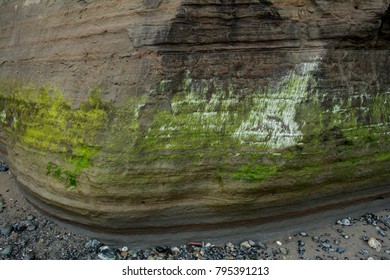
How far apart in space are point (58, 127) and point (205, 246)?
6.66 feet

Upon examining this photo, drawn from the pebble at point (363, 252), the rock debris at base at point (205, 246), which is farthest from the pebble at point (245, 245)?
the pebble at point (363, 252)

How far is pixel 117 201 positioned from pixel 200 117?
3.87 feet

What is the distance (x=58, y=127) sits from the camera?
363cm

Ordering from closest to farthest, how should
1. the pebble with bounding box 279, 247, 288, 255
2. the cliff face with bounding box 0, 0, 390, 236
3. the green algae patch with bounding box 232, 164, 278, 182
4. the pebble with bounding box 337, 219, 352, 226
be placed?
the cliff face with bounding box 0, 0, 390, 236 < the green algae patch with bounding box 232, 164, 278, 182 < the pebble with bounding box 279, 247, 288, 255 < the pebble with bounding box 337, 219, 352, 226

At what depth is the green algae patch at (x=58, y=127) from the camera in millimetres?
3363

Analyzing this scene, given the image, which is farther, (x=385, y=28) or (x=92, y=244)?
(x=385, y=28)

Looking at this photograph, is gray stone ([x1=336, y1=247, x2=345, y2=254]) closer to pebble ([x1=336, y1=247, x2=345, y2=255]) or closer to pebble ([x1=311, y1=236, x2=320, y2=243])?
pebble ([x1=336, y1=247, x2=345, y2=255])

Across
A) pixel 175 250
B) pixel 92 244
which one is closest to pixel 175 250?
pixel 175 250

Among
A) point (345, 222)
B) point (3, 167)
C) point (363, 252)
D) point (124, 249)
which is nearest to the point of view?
point (124, 249)

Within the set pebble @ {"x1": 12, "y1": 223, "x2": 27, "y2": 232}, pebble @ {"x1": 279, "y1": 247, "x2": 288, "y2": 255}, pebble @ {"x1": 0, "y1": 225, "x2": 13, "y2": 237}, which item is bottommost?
pebble @ {"x1": 279, "y1": 247, "x2": 288, "y2": 255}

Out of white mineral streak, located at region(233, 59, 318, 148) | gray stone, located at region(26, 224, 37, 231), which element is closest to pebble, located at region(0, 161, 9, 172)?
gray stone, located at region(26, 224, 37, 231)

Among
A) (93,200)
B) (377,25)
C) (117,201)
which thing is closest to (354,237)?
(377,25)

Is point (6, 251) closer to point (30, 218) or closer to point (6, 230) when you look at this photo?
point (6, 230)

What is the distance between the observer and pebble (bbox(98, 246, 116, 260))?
3.45 meters
